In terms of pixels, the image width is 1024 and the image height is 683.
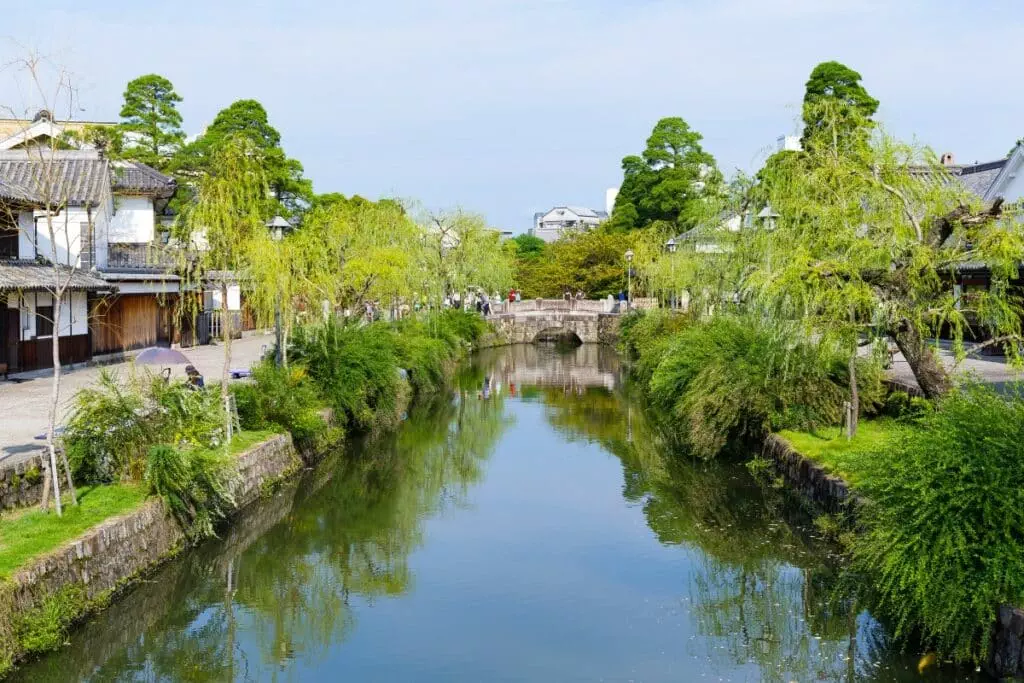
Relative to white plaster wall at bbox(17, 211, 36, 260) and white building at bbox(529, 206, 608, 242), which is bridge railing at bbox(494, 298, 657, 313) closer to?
white plaster wall at bbox(17, 211, 36, 260)

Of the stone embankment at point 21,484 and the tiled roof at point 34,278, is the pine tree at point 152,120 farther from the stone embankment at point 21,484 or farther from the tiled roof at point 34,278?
the stone embankment at point 21,484

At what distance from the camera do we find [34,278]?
21.4m

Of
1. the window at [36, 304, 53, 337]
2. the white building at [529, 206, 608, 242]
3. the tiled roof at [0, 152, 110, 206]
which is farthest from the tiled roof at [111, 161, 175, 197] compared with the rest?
the white building at [529, 206, 608, 242]

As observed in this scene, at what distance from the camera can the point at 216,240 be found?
693 inches

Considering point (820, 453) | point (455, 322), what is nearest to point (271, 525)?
point (820, 453)

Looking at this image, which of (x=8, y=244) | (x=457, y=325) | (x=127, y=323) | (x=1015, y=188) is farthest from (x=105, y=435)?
(x=457, y=325)

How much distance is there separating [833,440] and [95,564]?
11.4m

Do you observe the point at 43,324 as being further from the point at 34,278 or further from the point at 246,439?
the point at 246,439

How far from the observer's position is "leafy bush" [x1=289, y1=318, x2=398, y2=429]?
2064cm

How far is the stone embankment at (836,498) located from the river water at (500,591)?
0.44 m

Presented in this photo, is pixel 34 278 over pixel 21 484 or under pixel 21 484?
over

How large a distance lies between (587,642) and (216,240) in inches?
414

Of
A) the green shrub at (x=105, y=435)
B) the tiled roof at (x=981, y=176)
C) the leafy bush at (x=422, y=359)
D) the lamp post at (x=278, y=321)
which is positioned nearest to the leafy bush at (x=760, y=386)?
the lamp post at (x=278, y=321)

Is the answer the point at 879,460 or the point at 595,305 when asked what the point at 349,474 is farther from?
the point at 595,305
